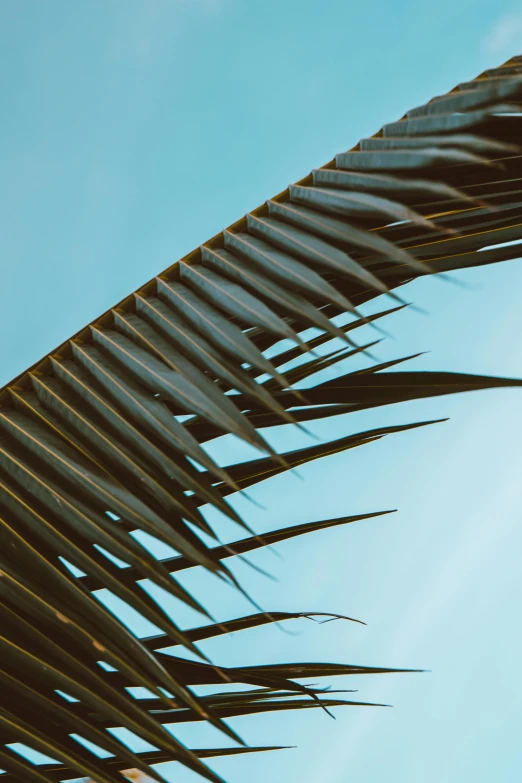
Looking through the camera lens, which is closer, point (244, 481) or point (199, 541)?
point (199, 541)

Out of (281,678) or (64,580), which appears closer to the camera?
(64,580)

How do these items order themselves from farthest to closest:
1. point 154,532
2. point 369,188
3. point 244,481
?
1. point 244,481
2. point 369,188
3. point 154,532

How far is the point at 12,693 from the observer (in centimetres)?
63

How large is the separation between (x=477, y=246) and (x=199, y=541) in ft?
1.22

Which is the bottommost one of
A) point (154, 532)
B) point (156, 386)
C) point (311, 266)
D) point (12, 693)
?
point (12, 693)

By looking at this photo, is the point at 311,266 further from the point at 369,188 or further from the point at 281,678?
the point at 281,678

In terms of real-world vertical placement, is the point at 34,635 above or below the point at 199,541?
below

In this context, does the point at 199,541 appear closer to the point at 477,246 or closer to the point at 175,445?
the point at 175,445

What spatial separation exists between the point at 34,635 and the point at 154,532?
13 cm

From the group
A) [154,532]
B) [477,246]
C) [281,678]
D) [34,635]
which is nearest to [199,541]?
[154,532]

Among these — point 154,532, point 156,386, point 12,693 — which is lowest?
point 12,693

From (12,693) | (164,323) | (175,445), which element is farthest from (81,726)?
(164,323)

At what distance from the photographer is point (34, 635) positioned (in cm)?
63

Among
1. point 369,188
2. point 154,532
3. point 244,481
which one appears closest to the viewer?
point 154,532
